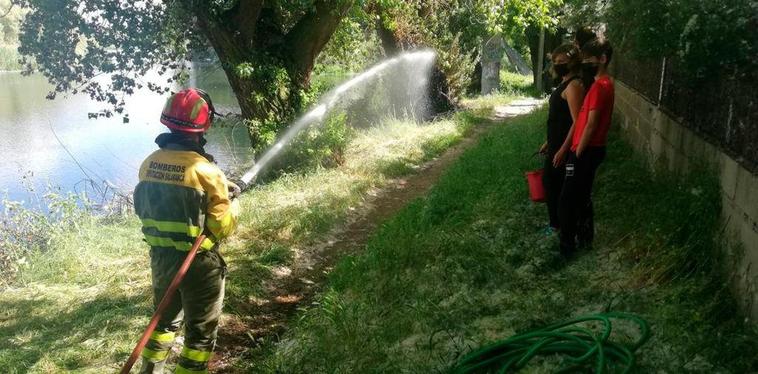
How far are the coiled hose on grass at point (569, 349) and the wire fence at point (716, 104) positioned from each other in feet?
3.70

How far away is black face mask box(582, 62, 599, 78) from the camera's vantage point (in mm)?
4504

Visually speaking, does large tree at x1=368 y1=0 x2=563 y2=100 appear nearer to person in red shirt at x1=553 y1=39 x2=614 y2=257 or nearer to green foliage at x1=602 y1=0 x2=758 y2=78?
person in red shirt at x1=553 y1=39 x2=614 y2=257

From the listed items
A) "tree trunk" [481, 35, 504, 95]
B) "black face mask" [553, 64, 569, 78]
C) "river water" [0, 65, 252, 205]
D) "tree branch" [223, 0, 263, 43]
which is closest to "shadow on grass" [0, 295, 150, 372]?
"black face mask" [553, 64, 569, 78]

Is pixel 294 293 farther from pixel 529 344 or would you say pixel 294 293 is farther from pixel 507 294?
pixel 529 344

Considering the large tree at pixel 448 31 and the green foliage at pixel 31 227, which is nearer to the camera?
the green foliage at pixel 31 227

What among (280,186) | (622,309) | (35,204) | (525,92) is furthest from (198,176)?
(525,92)

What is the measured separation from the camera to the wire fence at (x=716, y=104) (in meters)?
3.16

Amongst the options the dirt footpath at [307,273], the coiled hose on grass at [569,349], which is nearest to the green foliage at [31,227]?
the dirt footpath at [307,273]

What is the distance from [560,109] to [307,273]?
3.13 meters

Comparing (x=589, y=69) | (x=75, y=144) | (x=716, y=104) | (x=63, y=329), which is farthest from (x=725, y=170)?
(x=75, y=144)

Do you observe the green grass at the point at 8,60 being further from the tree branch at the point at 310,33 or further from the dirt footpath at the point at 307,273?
the dirt footpath at the point at 307,273

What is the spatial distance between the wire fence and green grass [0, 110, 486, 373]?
401 centimetres

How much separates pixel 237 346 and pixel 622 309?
2.93 m

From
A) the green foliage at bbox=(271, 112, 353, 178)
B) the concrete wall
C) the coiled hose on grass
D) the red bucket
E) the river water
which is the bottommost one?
the river water
